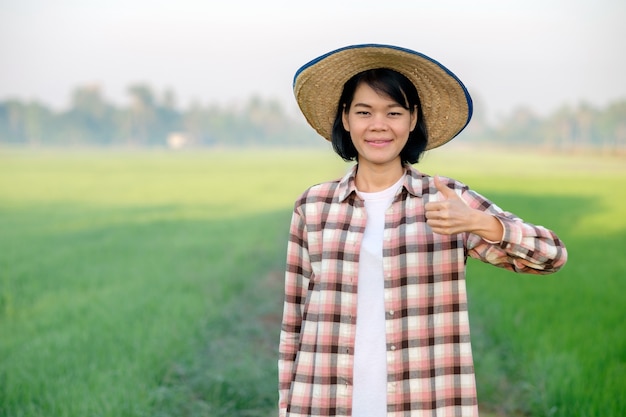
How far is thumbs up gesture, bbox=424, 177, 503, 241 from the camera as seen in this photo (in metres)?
1.79

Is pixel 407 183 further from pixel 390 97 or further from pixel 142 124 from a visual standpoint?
pixel 142 124

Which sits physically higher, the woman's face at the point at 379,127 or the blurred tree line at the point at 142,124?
the blurred tree line at the point at 142,124

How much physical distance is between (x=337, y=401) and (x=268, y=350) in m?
3.00

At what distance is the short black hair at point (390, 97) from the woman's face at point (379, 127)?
0.08 ft

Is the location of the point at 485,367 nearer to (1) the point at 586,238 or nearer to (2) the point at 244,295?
(2) the point at 244,295

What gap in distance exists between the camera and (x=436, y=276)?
1998mm

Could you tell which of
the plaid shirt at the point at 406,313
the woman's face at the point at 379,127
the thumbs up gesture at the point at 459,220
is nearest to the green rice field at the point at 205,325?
the plaid shirt at the point at 406,313

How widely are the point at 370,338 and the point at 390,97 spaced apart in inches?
25.9

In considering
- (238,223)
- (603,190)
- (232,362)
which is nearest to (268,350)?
(232,362)

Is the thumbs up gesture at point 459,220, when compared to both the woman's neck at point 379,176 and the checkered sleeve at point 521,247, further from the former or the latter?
the woman's neck at point 379,176

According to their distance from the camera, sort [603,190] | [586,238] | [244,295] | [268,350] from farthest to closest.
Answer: [603,190], [586,238], [244,295], [268,350]

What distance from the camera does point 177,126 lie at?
99375mm

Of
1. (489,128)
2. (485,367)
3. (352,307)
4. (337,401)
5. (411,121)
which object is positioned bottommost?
(485,367)

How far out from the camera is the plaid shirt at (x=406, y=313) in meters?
1.95
